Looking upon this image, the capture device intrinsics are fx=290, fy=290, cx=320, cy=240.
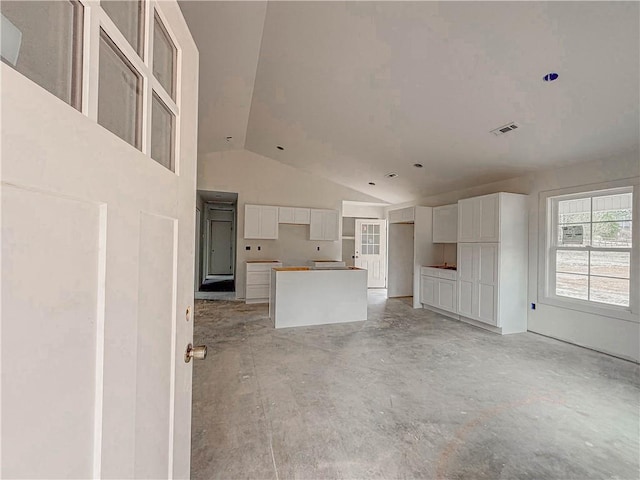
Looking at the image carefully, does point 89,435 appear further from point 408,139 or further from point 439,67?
point 408,139

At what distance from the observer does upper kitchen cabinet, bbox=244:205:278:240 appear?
607 centimetres

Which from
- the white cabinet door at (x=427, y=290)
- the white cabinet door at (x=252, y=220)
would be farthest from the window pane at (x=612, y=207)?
the white cabinet door at (x=252, y=220)

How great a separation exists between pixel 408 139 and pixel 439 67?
1.39 metres

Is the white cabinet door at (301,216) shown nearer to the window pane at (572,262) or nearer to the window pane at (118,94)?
the window pane at (572,262)

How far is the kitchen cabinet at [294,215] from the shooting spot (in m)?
6.34

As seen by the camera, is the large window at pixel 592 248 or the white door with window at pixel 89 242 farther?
the large window at pixel 592 248

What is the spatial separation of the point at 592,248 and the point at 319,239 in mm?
4581

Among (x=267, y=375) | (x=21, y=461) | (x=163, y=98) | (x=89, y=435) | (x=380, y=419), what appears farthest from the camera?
(x=267, y=375)

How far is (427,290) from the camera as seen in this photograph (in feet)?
18.1

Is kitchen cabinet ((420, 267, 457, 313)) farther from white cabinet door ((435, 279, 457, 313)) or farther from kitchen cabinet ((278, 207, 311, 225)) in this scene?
kitchen cabinet ((278, 207, 311, 225))

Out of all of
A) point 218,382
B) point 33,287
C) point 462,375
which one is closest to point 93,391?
point 33,287

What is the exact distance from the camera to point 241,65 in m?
3.12

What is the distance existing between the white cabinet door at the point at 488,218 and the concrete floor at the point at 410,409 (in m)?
1.46

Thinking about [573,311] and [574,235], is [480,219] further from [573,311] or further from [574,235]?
[573,311]
